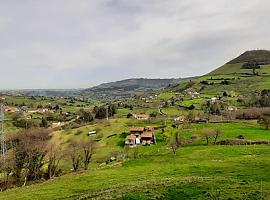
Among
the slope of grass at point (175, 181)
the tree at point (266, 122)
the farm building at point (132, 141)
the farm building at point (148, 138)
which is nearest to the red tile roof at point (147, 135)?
the farm building at point (148, 138)

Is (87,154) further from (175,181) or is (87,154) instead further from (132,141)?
(175,181)

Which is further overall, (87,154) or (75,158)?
(75,158)

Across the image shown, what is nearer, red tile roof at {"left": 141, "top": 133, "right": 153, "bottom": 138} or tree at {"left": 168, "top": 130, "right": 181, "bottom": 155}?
tree at {"left": 168, "top": 130, "right": 181, "bottom": 155}

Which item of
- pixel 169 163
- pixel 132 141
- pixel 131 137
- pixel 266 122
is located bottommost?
pixel 132 141

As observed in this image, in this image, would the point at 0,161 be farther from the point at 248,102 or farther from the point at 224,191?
the point at 248,102

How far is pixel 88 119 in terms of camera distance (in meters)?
169

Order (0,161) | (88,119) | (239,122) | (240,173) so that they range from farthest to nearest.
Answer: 1. (88,119)
2. (239,122)
3. (0,161)
4. (240,173)

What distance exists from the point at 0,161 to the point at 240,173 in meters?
57.6

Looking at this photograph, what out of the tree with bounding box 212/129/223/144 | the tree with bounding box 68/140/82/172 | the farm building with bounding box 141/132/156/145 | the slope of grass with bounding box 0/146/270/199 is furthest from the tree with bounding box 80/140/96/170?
the tree with bounding box 212/129/223/144

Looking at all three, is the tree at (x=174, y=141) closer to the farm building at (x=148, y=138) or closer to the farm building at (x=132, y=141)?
the farm building at (x=148, y=138)

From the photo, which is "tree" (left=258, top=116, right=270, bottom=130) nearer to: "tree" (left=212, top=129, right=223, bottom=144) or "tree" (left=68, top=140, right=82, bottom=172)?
"tree" (left=212, top=129, right=223, bottom=144)

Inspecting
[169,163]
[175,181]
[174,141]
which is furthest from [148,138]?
[175,181]

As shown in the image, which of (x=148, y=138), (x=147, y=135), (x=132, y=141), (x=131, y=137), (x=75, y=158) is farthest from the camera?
(x=131, y=137)

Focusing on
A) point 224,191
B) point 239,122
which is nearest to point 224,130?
point 239,122
